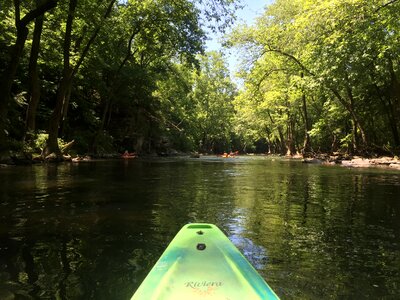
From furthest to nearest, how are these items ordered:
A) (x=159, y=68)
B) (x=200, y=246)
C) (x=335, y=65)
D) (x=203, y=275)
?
1. (x=159, y=68)
2. (x=335, y=65)
3. (x=200, y=246)
4. (x=203, y=275)

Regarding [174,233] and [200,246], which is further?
[174,233]

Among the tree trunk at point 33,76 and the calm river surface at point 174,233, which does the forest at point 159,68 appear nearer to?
the tree trunk at point 33,76

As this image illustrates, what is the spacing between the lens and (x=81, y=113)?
105 ft

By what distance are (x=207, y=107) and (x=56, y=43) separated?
141ft

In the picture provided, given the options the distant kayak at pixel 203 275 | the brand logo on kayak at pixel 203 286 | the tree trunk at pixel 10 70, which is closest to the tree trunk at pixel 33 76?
the tree trunk at pixel 10 70

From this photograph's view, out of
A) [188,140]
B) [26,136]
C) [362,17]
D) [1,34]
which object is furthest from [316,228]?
[188,140]

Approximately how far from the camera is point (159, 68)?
36.4m

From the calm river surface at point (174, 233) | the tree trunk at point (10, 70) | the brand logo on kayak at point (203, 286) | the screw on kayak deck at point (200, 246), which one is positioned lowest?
the calm river surface at point (174, 233)

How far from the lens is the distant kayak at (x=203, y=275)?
2600 mm

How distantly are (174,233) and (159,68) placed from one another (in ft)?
105

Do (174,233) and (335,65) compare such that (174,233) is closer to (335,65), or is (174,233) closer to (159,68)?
(335,65)

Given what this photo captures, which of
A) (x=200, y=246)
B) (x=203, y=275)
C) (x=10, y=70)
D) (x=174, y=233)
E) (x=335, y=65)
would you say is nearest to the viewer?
(x=203, y=275)

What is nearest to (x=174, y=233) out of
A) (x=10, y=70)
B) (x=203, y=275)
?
(x=203, y=275)

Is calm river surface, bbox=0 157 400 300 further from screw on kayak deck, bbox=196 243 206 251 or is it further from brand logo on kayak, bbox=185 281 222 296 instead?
brand logo on kayak, bbox=185 281 222 296
